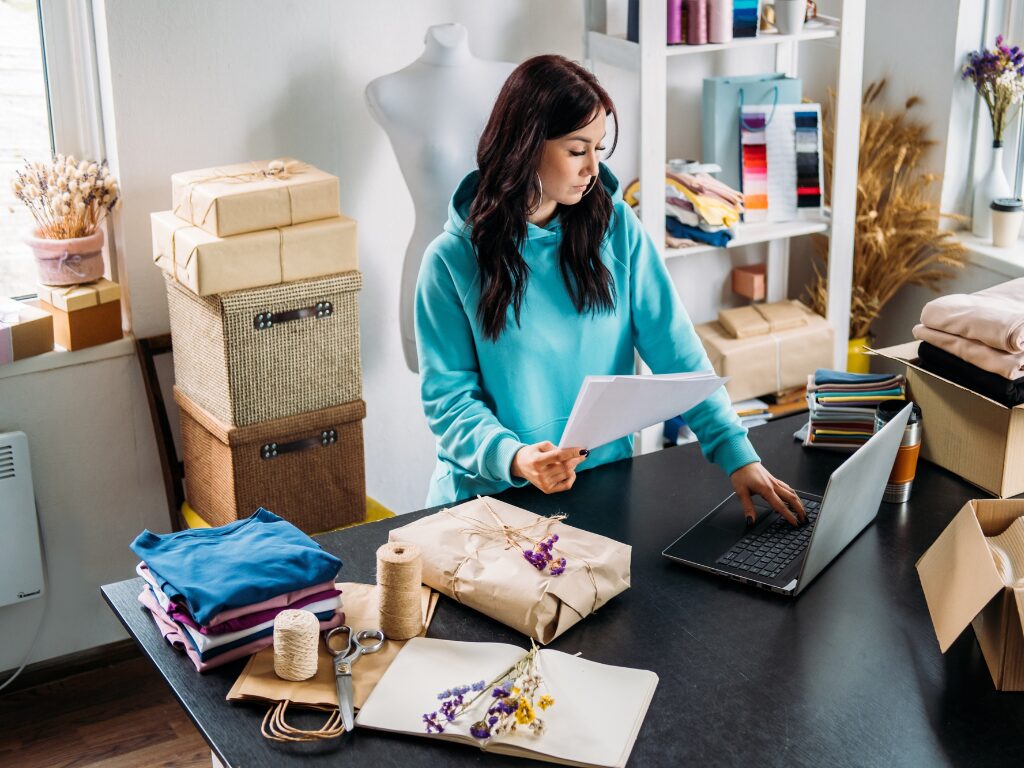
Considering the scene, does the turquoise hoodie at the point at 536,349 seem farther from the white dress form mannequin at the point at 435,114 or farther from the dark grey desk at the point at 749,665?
the white dress form mannequin at the point at 435,114

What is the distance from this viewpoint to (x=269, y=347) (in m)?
2.72

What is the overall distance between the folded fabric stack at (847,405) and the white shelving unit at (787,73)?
1240 mm

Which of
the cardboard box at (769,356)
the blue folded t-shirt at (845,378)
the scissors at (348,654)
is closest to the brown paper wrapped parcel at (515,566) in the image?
the scissors at (348,654)

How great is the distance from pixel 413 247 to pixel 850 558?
1.56 meters

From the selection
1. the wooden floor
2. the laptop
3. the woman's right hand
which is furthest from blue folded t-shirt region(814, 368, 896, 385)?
the wooden floor

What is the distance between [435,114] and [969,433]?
1.51 metres

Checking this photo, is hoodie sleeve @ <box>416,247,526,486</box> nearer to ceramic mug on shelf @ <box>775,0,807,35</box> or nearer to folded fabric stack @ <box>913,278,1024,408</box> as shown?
folded fabric stack @ <box>913,278,1024,408</box>

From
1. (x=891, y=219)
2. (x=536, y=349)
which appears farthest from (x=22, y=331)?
(x=891, y=219)

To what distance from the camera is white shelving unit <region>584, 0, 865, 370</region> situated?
324cm

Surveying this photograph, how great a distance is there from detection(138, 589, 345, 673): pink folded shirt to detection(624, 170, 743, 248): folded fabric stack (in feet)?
6.79

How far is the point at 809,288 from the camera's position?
13.1 feet

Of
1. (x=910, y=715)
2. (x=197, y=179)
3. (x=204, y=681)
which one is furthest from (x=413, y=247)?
(x=910, y=715)

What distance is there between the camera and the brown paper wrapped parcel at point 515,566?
1635 mm

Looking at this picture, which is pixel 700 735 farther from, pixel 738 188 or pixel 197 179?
pixel 738 188
